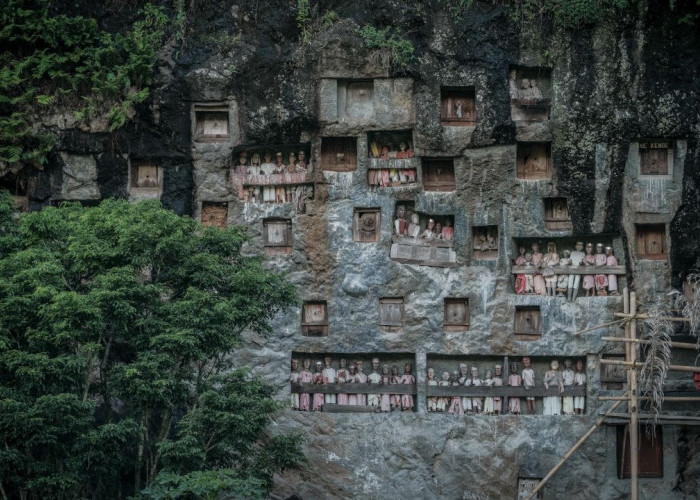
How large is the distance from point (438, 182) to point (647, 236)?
512cm

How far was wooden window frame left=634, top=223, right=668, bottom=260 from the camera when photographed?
92.8 feet

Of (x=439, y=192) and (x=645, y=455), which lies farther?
(x=439, y=192)

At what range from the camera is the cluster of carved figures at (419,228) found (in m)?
28.7

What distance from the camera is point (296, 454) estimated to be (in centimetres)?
2252

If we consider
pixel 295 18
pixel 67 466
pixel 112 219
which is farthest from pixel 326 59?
pixel 67 466

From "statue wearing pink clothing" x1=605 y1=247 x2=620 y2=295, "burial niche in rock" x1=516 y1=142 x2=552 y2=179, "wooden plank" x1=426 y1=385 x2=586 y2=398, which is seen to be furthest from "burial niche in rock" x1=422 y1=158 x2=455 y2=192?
"wooden plank" x1=426 y1=385 x2=586 y2=398

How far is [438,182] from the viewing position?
1141 inches

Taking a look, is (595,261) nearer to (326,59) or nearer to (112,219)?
(326,59)

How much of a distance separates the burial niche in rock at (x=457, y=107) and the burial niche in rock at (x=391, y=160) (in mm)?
965

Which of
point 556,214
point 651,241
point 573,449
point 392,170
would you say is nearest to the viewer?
A: point 573,449

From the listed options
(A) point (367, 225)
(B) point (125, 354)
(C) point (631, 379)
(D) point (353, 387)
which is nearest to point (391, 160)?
(A) point (367, 225)

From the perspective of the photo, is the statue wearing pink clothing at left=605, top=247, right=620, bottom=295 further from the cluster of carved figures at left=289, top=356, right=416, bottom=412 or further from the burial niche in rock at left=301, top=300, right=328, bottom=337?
the burial niche in rock at left=301, top=300, right=328, bottom=337

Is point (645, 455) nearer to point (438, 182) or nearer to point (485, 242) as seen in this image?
point (485, 242)

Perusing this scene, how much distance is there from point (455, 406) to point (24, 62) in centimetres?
1303
